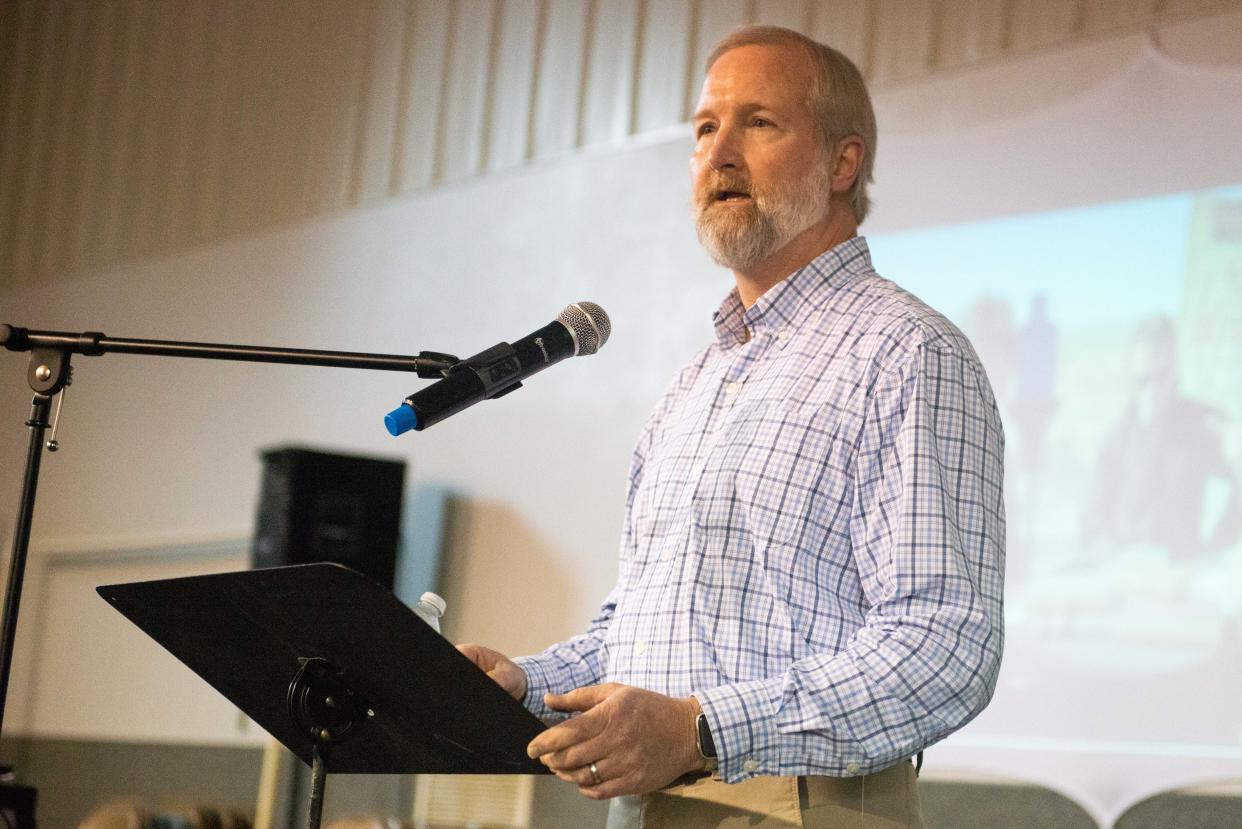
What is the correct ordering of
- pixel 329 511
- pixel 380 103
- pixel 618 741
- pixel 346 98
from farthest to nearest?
pixel 346 98, pixel 380 103, pixel 329 511, pixel 618 741

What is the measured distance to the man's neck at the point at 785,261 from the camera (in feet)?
6.44

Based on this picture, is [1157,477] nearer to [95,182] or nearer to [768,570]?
[768,570]

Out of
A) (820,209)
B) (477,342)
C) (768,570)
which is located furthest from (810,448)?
(477,342)

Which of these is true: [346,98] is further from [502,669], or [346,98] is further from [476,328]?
[502,669]

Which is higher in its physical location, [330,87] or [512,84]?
[330,87]

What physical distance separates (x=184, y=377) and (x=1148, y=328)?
450 centimetres

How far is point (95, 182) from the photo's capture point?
6.91 metres

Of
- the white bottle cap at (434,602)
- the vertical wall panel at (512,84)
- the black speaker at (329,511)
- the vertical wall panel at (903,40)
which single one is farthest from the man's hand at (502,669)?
the vertical wall panel at (512,84)

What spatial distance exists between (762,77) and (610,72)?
340 cm

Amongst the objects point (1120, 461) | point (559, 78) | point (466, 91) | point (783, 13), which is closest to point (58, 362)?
point (1120, 461)

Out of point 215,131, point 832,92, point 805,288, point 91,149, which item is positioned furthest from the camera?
point 91,149

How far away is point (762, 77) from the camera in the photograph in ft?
6.46

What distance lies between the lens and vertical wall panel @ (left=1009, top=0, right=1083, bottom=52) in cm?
396

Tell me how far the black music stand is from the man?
0.30 ft
